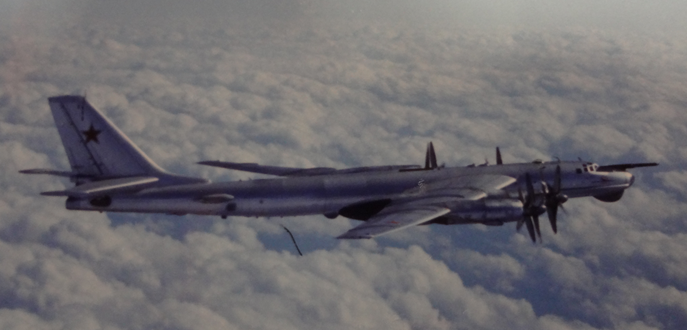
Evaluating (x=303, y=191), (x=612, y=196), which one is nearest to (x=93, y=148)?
(x=303, y=191)

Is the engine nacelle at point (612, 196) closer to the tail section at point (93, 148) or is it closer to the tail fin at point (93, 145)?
the tail section at point (93, 148)

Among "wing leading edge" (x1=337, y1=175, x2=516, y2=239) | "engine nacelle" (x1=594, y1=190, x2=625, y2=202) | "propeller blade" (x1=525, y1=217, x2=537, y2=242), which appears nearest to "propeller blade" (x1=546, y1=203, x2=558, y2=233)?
"propeller blade" (x1=525, y1=217, x2=537, y2=242)

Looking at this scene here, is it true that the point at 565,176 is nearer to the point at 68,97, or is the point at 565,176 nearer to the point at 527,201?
the point at 527,201

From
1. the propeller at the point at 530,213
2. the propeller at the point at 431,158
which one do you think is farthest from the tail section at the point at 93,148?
the propeller at the point at 530,213

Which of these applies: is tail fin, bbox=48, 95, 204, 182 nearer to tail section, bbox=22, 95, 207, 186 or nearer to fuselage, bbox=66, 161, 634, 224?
tail section, bbox=22, 95, 207, 186

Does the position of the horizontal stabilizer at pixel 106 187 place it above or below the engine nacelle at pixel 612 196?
above
